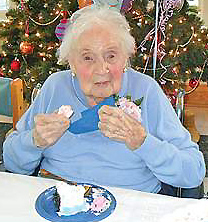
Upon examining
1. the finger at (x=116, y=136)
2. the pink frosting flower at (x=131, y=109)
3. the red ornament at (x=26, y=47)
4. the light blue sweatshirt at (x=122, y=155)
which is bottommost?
the light blue sweatshirt at (x=122, y=155)

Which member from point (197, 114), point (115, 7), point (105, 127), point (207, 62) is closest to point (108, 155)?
point (105, 127)

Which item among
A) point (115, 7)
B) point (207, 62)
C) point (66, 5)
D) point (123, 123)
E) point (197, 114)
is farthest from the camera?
point (197, 114)

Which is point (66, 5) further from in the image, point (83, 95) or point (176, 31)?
point (83, 95)

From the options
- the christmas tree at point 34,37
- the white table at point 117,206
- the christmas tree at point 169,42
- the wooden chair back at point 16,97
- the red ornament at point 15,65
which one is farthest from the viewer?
the red ornament at point 15,65

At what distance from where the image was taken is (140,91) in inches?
61.9

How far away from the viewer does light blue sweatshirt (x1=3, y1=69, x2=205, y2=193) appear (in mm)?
1453

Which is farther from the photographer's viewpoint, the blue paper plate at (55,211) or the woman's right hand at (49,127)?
the woman's right hand at (49,127)

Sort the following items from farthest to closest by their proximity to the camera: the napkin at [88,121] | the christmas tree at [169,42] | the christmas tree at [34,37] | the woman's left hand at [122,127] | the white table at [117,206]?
the christmas tree at [34,37] → the christmas tree at [169,42] → the napkin at [88,121] → the woman's left hand at [122,127] → the white table at [117,206]

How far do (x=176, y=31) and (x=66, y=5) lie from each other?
829mm

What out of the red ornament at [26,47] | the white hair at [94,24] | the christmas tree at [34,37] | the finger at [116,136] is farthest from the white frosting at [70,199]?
the red ornament at [26,47]

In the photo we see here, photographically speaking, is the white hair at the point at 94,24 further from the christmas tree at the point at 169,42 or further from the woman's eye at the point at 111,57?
the christmas tree at the point at 169,42

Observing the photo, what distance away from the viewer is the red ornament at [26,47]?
129 inches

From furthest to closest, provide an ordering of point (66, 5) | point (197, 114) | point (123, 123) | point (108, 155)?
point (197, 114) < point (66, 5) < point (108, 155) < point (123, 123)

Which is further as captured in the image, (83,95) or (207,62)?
(207,62)
